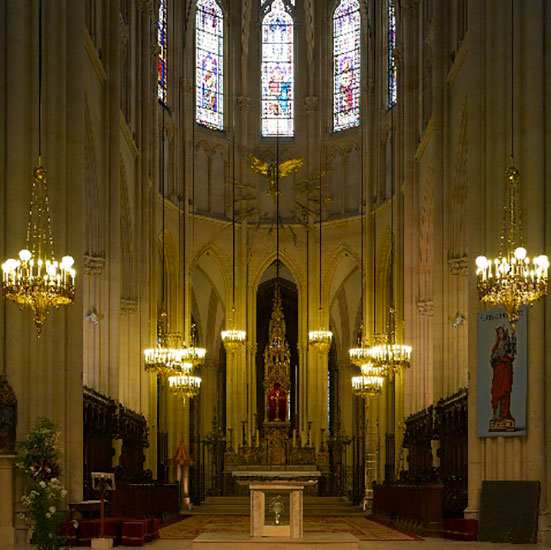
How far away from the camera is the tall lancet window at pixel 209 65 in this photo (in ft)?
150

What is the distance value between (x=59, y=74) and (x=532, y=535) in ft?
39.8

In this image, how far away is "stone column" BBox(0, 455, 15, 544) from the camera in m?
21.3

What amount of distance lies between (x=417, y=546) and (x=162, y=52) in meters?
25.6

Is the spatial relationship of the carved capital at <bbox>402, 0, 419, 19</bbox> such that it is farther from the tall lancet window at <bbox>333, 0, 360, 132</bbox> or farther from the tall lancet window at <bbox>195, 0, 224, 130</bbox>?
the tall lancet window at <bbox>195, 0, 224, 130</bbox>

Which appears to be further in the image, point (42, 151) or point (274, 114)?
point (274, 114)

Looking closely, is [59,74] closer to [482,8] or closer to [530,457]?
[482,8]

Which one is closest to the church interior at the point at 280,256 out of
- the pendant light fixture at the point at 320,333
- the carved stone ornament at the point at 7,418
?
the carved stone ornament at the point at 7,418

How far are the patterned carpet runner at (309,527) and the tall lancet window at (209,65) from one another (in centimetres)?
1698

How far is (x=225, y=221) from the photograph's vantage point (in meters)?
45.8

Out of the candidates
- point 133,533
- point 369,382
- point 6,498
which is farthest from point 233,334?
point 6,498

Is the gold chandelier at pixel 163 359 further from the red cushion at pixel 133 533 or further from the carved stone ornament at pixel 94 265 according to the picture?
the red cushion at pixel 133 533

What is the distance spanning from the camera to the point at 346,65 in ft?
152

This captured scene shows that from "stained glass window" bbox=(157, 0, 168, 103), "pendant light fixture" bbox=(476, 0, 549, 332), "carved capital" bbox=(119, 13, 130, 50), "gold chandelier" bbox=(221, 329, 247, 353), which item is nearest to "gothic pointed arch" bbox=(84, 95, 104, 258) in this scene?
"carved capital" bbox=(119, 13, 130, 50)

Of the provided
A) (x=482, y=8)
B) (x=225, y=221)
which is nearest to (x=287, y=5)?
(x=225, y=221)
